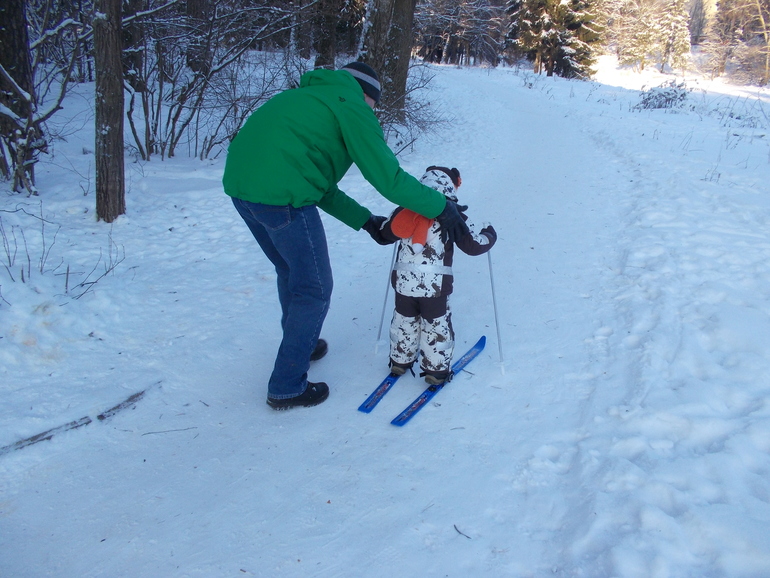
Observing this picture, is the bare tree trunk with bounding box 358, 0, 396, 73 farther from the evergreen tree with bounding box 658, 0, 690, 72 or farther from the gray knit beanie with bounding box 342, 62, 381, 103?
the evergreen tree with bounding box 658, 0, 690, 72

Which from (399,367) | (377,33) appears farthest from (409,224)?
(377,33)

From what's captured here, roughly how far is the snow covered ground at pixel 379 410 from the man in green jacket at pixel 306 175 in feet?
2.20

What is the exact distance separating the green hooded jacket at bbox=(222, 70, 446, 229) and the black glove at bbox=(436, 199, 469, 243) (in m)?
0.23

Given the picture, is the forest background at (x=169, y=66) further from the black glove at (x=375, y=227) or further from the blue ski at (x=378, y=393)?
the blue ski at (x=378, y=393)

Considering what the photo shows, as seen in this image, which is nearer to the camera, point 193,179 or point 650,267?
point 650,267

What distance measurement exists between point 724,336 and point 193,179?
21.2 ft

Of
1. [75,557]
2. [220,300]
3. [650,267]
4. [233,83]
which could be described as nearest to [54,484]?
[75,557]

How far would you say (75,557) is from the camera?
2.15 metres

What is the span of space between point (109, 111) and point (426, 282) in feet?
13.2

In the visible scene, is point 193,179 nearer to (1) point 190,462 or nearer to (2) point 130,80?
(2) point 130,80

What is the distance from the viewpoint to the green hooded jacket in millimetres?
2621

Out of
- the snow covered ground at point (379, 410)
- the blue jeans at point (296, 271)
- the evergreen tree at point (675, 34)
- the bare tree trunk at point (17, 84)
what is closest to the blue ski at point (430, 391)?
the snow covered ground at point (379, 410)

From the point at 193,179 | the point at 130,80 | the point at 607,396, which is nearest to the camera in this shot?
the point at 607,396

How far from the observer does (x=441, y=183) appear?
10.6 ft
